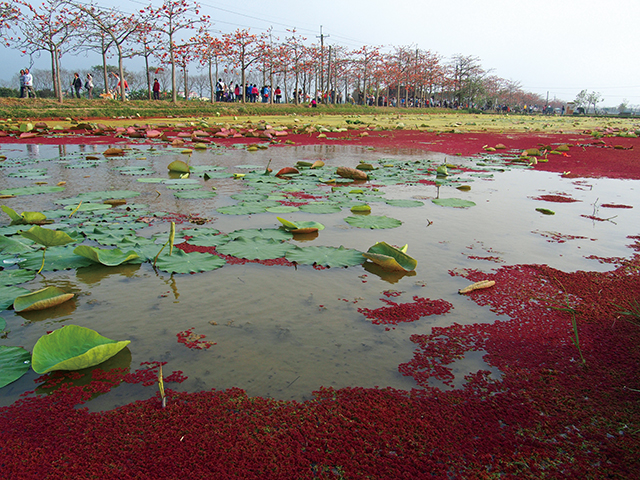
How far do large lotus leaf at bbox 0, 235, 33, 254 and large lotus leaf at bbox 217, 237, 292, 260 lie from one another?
960 mm

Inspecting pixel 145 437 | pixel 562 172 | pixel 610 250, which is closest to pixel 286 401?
pixel 145 437

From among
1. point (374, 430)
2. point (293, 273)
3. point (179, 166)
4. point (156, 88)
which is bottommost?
point (374, 430)

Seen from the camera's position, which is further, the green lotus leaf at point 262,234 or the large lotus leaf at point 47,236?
the green lotus leaf at point 262,234

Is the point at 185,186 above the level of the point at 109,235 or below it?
above

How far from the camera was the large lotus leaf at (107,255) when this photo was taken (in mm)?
1944

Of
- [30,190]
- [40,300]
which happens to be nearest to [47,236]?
[40,300]

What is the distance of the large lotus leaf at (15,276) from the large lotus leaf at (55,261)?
6 cm

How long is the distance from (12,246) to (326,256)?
1577 mm

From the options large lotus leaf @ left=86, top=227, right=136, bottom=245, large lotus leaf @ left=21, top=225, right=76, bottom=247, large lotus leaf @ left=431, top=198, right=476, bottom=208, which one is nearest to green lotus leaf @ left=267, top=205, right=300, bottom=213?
large lotus leaf @ left=86, top=227, right=136, bottom=245

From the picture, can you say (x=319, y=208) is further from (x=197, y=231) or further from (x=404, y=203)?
(x=197, y=231)

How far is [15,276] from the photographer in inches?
73.9

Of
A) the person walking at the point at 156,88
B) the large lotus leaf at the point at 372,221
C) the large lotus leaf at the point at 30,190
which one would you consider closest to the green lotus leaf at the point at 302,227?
the large lotus leaf at the point at 372,221

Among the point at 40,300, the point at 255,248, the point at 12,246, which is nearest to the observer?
the point at 40,300

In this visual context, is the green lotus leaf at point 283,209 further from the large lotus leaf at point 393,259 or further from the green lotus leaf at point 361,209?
the large lotus leaf at point 393,259
